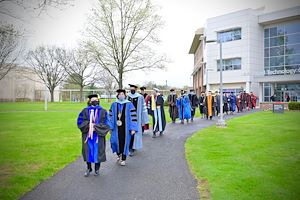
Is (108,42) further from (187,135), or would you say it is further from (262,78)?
(262,78)

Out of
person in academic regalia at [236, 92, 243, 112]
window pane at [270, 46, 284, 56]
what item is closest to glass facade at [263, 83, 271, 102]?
window pane at [270, 46, 284, 56]

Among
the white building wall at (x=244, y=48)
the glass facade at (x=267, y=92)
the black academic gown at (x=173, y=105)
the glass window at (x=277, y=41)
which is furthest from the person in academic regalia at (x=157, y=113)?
the glass facade at (x=267, y=92)

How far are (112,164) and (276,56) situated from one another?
117ft

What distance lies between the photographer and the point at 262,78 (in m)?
35.5

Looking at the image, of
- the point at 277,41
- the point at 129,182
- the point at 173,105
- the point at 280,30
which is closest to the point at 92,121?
the point at 129,182

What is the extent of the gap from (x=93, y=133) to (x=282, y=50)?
35.6 m

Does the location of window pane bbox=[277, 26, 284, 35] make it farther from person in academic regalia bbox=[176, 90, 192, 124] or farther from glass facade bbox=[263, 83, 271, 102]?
person in academic regalia bbox=[176, 90, 192, 124]

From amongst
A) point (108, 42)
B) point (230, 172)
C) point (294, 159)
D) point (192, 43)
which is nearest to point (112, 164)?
point (230, 172)

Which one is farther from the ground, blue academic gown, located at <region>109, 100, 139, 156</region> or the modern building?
the modern building

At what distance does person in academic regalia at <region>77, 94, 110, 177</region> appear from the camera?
5.75 metres

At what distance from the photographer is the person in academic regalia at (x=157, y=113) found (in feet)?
36.6

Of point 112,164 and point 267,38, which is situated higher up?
point 267,38

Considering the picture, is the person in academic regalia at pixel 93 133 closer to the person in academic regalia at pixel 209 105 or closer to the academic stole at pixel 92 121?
the academic stole at pixel 92 121

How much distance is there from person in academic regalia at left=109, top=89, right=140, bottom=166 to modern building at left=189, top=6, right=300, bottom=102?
29.7m
